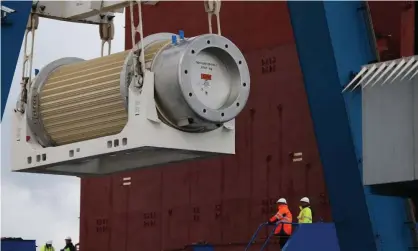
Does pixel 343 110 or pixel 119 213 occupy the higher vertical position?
pixel 119 213

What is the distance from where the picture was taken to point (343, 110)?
714 cm

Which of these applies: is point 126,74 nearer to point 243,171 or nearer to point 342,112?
point 342,112

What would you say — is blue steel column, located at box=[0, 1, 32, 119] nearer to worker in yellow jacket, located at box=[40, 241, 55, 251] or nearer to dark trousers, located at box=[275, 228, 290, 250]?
dark trousers, located at box=[275, 228, 290, 250]

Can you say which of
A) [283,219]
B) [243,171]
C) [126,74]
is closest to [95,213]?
[243,171]

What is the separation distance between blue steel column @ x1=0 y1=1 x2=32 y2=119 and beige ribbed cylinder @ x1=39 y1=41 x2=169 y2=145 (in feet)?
7.91

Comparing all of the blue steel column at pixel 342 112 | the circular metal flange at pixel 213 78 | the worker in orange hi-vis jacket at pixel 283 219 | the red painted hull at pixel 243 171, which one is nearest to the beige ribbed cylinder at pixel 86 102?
the circular metal flange at pixel 213 78

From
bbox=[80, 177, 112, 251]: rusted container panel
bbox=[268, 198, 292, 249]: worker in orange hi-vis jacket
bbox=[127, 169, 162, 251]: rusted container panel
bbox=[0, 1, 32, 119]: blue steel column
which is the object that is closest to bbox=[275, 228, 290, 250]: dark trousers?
bbox=[268, 198, 292, 249]: worker in orange hi-vis jacket

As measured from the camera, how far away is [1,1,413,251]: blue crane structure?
7129mm

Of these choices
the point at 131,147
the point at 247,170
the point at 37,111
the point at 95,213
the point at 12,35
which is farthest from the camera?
A: the point at 95,213

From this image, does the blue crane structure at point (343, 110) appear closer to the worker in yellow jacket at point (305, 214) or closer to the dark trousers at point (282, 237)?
the worker in yellow jacket at point (305, 214)

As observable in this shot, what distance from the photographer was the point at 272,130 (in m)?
12.7

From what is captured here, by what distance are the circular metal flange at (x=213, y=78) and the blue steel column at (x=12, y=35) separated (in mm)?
2044

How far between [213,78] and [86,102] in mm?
1216

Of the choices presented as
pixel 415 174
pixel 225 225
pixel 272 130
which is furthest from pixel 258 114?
pixel 415 174
